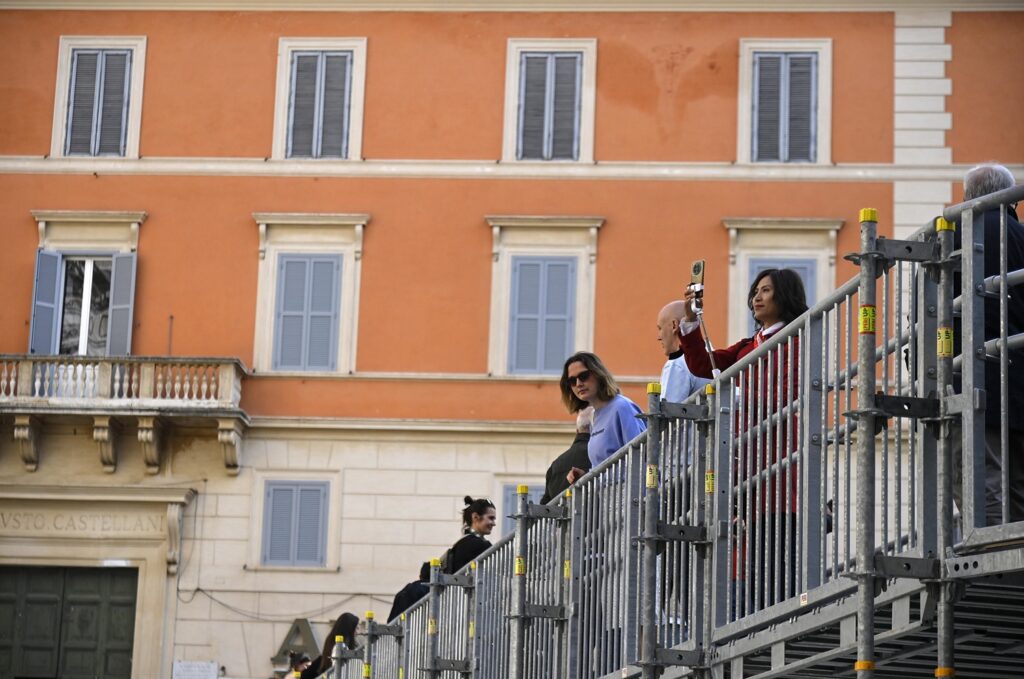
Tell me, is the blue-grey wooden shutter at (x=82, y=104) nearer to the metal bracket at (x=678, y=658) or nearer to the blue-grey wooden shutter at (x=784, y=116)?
the blue-grey wooden shutter at (x=784, y=116)

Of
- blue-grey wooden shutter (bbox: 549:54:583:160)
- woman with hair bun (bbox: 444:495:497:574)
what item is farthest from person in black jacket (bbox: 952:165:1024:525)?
blue-grey wooden shutter (bbox: 549:54:583:160)


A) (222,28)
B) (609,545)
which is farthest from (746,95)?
(609,545)

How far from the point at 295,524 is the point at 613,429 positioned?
19.7 meters

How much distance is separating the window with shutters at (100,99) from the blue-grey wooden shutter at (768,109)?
30.5ft

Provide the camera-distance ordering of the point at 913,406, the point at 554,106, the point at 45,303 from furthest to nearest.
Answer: the point at 554,106, the point at 45,303, the point at 913,406

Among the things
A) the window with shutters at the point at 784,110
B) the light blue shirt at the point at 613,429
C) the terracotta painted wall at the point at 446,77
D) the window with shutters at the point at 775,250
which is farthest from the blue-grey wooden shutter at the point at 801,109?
the light blue shirt at the point at 613,429

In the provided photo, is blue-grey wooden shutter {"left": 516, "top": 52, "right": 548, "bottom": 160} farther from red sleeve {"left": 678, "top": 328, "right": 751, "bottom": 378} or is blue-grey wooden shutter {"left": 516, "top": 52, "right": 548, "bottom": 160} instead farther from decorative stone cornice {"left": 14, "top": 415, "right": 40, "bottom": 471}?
red sleeve {"left": 678, "top": 328, "right": 751, "bottom": 378}

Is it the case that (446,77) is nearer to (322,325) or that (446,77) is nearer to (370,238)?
(370,238)

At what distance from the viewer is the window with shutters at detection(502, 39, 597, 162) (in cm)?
2983

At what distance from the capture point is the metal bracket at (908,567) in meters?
5.77

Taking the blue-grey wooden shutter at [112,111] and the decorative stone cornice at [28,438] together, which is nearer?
the decorative stone cornice at [28,438]

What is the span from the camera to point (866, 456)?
19.5 feet

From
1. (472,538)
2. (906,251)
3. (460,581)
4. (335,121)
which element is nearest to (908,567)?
(906,251)

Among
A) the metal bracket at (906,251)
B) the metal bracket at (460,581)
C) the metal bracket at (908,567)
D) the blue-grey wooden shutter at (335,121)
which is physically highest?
the blue-grey wooden shutter at (335,121)
